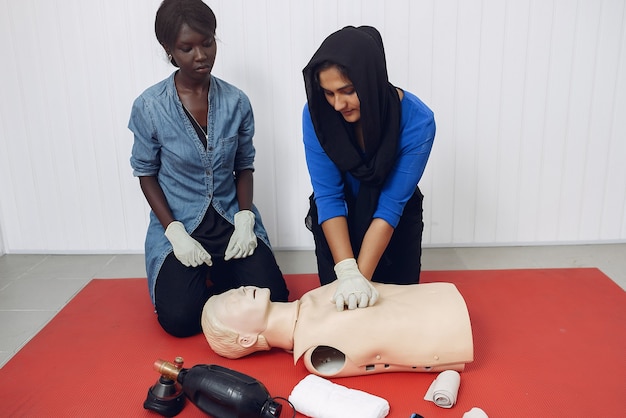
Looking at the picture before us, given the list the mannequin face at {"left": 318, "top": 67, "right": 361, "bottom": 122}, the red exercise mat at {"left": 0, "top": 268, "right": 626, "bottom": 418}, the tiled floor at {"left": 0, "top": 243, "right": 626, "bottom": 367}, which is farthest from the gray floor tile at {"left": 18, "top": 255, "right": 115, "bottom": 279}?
the mannequin face at {"left": 318, "top": 67, "right": 361, "bottom": 122}

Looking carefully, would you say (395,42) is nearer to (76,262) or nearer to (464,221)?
(464,221)

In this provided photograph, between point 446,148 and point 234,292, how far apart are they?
1.40 m

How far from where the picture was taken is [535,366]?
5.91 feet

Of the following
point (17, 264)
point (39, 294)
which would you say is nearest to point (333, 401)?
point (39, 294)

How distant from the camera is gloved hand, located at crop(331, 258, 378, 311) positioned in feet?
5.67

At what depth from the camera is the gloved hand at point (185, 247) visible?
2.08m

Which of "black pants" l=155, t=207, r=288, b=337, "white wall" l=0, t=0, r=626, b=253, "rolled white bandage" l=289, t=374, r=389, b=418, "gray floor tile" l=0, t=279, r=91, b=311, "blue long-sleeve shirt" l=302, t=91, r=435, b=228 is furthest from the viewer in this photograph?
"white wall" l=0, t=0, r=626, b=253

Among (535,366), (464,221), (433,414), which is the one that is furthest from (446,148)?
(433,414)

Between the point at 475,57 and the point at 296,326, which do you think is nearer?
the point at 296,326

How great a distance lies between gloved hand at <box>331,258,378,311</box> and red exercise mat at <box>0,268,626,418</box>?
0.23 m

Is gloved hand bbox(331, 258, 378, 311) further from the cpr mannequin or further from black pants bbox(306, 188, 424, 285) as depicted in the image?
black pants bbox(306, 188, 424, 285)

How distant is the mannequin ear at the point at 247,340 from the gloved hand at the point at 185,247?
0.41 meters

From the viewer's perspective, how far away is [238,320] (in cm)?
178

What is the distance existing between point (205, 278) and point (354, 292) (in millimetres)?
654
